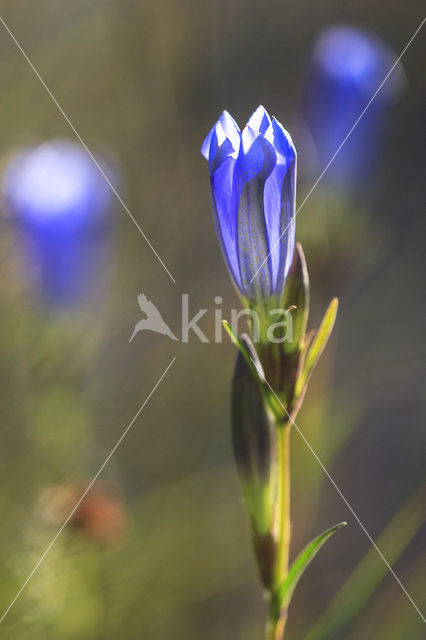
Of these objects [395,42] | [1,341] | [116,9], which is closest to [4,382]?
[1,341]

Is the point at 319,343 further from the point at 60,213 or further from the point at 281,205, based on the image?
the point at 60,213

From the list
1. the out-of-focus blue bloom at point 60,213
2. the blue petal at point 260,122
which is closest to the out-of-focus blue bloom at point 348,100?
the out-of-focus blue bloom at point 60,213

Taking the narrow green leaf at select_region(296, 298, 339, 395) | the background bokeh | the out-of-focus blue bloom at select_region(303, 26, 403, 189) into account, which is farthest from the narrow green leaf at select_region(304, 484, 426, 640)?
the out-of-focus blue bloom at select_region(303, 26, 403, 189)

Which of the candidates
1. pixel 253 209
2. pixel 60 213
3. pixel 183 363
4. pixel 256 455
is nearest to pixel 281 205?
pixel 253 209

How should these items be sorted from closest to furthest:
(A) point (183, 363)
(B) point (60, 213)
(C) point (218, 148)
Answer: (C) point (218, 148)
(B) point (60, 213)
(A) point (183, 363)

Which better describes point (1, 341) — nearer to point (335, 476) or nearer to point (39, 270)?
point (39, 270)

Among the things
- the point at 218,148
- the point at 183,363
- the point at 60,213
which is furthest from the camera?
the point at 183,363

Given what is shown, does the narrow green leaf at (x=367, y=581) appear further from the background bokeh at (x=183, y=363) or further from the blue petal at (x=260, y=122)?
the blue petal at (x=260, y=122)
